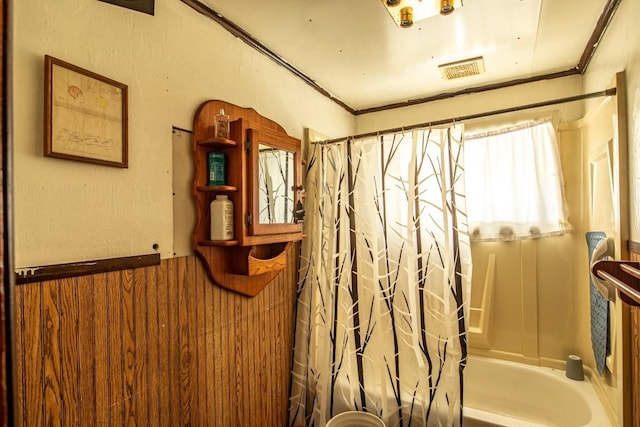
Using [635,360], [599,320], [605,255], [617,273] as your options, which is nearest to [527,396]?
[599,320]

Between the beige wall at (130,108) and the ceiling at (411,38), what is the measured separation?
0.69 ft

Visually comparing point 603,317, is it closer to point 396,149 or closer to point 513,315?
point 513,315

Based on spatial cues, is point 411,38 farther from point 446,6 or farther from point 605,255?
point 605,255

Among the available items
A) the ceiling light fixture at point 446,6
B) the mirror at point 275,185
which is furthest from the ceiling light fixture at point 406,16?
the mirror at point 275,185

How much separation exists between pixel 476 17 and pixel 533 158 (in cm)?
99

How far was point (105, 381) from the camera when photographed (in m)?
0.98

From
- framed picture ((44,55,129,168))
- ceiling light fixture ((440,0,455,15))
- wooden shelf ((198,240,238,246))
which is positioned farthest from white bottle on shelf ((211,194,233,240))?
ceiling light fixture ((440,0,455,15))

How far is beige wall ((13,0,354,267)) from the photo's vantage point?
836 mm

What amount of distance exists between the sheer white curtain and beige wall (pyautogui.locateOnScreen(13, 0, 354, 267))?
5.29 ft

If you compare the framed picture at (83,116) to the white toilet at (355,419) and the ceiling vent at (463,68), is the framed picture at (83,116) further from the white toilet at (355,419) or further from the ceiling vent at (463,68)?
the ceiling vent at (463,68)

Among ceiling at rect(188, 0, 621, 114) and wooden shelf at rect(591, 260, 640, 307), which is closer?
wooden shelf at rect(591, 260, 640, 307)

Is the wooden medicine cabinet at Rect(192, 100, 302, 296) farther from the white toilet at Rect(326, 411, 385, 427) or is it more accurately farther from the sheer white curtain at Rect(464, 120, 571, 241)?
the sheer white curtain at Rect(464, 120, 571, 241)

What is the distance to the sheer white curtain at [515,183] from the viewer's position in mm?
1947

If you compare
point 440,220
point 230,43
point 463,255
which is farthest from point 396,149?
point 230,43
